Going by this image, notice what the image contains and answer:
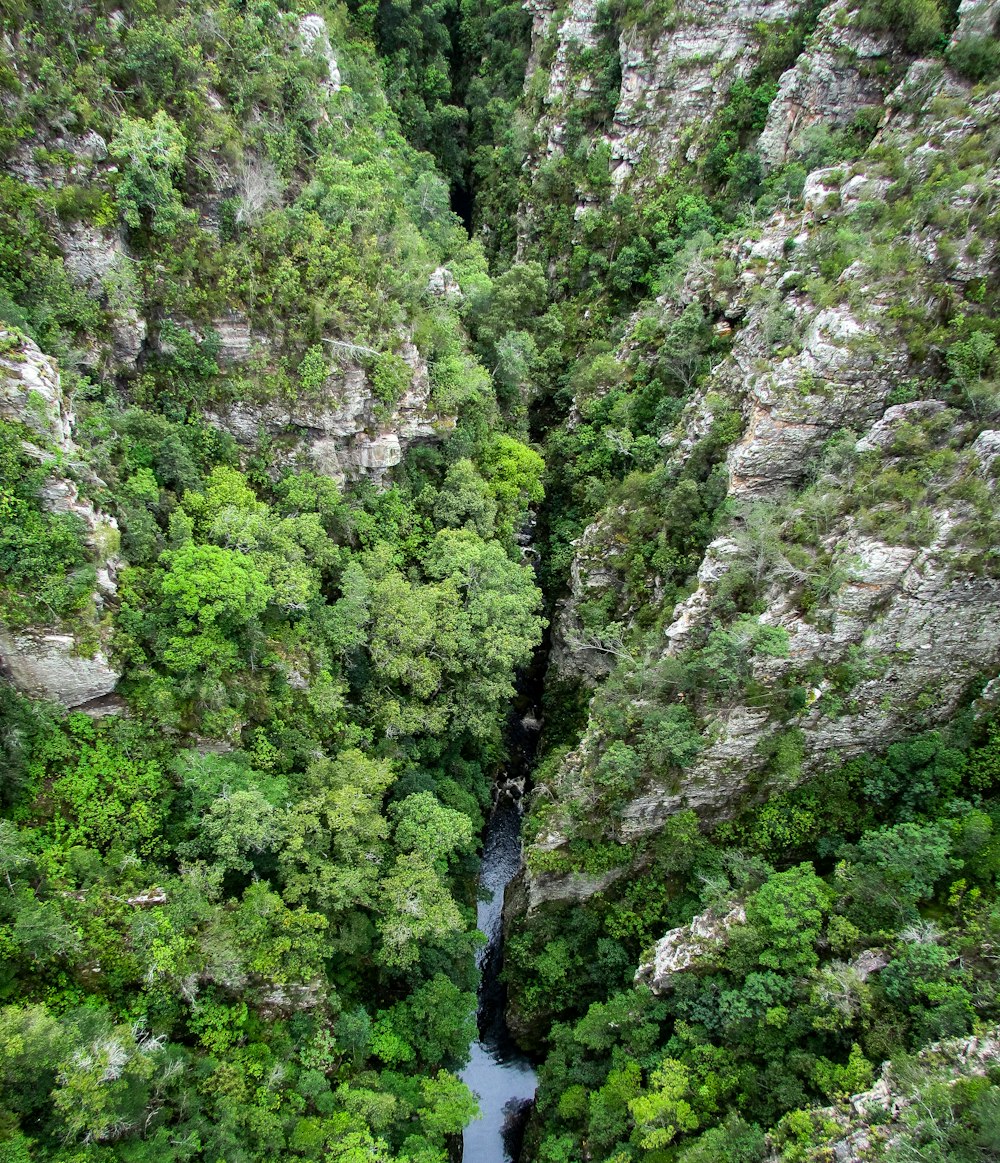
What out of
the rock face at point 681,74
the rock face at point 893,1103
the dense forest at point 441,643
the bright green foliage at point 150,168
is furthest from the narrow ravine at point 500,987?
the rock face at point 681,74

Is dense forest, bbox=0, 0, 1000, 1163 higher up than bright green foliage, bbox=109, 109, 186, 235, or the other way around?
bright green foliage, bbox=109, 109, 186, 235

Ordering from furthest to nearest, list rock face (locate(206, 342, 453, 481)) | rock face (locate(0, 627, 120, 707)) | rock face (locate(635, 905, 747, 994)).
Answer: rock face (locate(206, 342, 453, 481)), rock face (locate(635, 905, 747, 994)), rock face (locate(0, 627, 120, 707))

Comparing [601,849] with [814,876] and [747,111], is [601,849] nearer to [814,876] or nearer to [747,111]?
[814,876]

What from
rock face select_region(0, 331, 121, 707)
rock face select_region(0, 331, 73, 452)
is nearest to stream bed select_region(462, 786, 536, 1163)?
rock face select_region(0, 331, 121, 707)

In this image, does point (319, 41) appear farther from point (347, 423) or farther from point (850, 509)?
point (850, 509)

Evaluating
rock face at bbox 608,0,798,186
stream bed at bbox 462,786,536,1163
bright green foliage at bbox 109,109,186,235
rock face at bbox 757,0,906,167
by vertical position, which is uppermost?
rock face at bbox 608,0,798,186

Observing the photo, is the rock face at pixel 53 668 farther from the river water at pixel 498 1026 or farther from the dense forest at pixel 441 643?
the river water at pixel 498 1026

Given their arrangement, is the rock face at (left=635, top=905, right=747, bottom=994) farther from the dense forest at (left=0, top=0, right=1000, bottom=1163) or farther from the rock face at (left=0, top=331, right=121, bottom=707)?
the rock face at (left=0, top=331, right=121, bottom=707)
